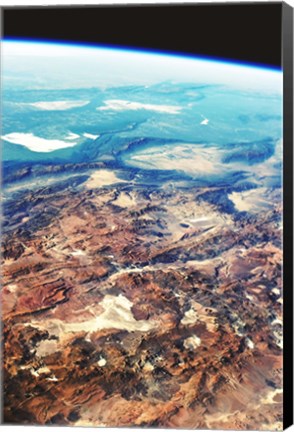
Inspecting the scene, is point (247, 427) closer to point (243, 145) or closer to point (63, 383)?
point (63, 383)

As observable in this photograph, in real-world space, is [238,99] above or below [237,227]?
above

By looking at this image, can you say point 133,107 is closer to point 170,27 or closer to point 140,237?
point 170,27

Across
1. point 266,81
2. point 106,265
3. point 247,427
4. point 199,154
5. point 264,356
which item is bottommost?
point 247,427

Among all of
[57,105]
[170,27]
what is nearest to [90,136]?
[57,105]

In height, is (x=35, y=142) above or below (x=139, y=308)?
above

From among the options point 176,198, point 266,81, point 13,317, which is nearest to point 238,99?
point 266,81
